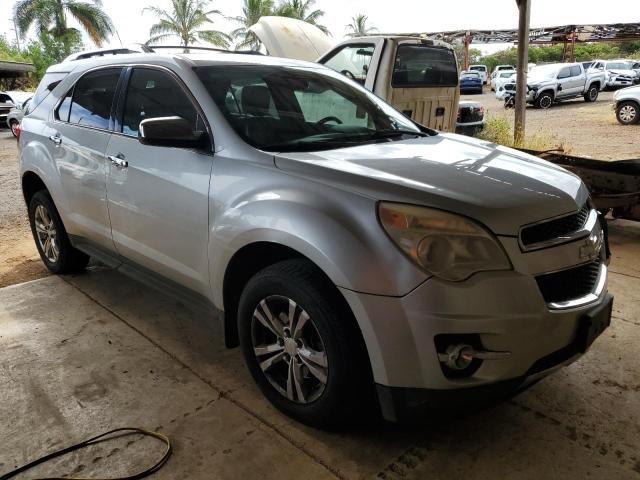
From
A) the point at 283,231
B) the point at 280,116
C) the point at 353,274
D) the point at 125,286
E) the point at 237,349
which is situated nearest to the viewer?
the point at 353,274

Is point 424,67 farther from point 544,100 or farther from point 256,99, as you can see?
point 544,100

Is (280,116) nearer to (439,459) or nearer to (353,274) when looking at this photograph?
(353,274)

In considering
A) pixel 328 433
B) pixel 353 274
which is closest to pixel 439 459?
pixel 328 433

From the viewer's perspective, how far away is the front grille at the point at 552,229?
2105mm

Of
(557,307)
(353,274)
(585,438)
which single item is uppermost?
(353,274)

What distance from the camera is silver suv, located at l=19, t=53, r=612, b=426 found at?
6.54 ft

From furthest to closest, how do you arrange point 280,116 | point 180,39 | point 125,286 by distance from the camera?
point 180,39, point 125,286, point 280,116

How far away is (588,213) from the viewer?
253 centimetres

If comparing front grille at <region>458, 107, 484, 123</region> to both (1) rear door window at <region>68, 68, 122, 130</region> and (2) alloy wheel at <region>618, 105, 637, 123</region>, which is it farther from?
(2) alloy wheel at <region>618, 105, 637, 123</region>

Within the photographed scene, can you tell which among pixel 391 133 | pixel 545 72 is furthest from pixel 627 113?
pixel 391 133

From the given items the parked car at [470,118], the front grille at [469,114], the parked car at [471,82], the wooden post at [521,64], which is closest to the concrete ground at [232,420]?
the wooden post at [521,64]

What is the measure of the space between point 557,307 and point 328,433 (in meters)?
1.11

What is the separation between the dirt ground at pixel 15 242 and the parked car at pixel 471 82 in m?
25.1

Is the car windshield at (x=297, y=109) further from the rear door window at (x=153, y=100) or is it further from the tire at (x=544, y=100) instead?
the tire at (x=544, y=100)
